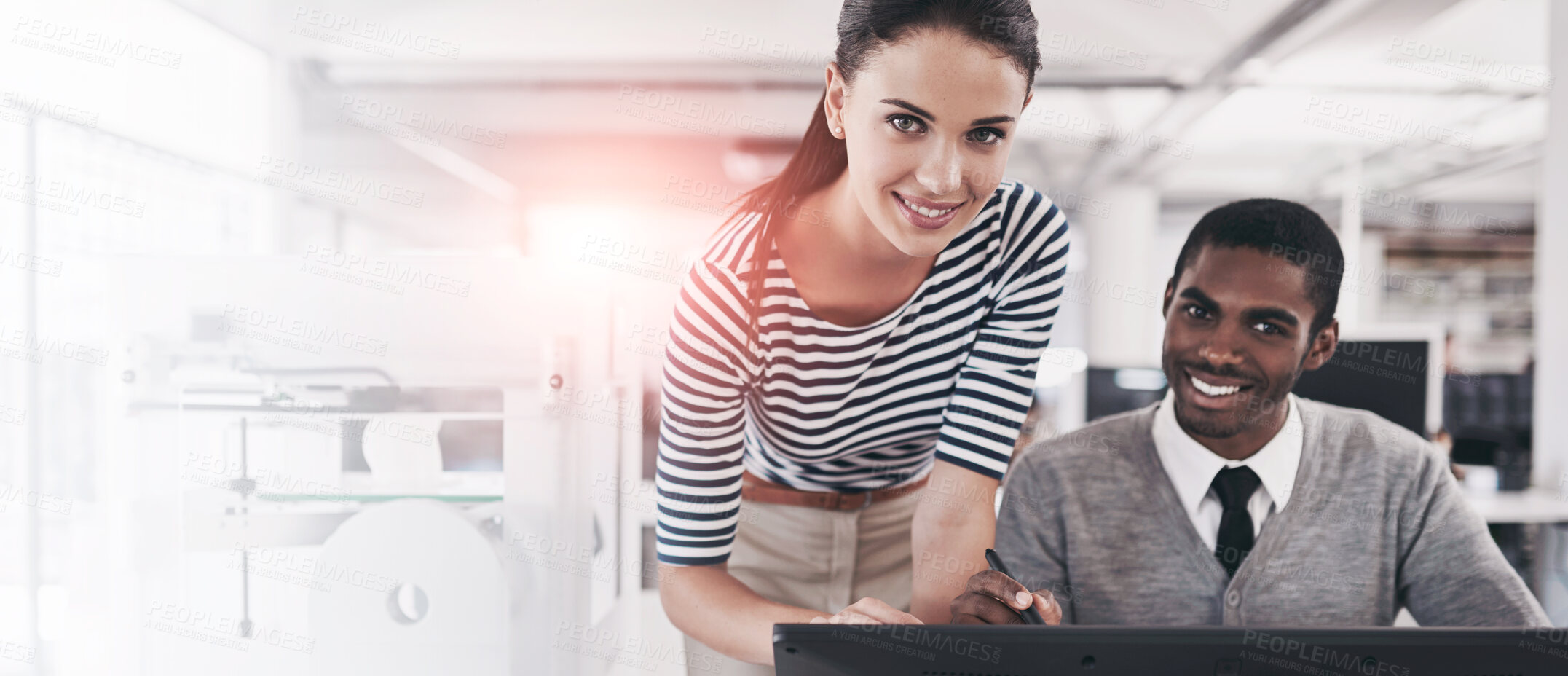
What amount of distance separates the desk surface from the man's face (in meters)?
1.39

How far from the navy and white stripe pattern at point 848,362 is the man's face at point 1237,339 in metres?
0.25

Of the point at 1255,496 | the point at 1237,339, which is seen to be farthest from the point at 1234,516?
the point at 1237,339

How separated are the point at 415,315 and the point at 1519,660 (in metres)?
1.45

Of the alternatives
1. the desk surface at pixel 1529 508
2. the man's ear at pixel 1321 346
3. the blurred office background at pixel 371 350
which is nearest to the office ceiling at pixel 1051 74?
the blurred office background at pixel 371 350

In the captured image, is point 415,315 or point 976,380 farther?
point 415,315

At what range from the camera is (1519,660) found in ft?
1.87

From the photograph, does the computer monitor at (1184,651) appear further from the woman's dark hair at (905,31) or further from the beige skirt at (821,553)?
the beige skirt at (821,553)

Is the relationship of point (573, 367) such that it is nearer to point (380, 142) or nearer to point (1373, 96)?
point (380, 142)

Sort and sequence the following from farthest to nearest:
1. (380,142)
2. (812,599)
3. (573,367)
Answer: (380,142), (573,367), (812,599)

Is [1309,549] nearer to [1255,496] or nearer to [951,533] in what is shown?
[1255,496]

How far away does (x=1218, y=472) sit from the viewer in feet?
4.36

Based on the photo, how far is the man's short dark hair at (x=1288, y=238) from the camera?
4.25 ft

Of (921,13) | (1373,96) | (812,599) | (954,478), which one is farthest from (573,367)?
(1373,96)

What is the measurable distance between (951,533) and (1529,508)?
2.02m
